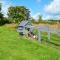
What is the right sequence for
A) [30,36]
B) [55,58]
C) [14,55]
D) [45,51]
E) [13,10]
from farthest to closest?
[13,10] < [30,36] < [45,51] < [14,55] < [55,58]

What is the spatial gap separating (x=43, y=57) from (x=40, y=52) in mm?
1172

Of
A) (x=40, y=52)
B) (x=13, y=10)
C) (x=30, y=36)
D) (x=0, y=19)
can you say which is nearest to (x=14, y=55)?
(x=40, y=52)

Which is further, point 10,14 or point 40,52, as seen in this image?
point 10,14

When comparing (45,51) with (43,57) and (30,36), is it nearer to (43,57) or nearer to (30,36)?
(43,57)

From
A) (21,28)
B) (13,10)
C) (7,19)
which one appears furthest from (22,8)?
(21,28)

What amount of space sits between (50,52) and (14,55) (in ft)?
5.94

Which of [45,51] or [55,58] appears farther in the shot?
[45,51]

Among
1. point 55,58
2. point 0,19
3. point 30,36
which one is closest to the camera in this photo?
point 55,58

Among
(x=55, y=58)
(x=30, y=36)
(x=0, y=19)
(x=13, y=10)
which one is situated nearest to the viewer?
(x=55, y=58)

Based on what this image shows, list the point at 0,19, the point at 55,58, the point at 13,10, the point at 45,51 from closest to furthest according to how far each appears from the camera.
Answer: the point at 55,58 → the point at 45,51 → the point at 0,19 → the point at 13,10

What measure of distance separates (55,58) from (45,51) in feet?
5.58

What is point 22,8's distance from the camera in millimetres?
68625

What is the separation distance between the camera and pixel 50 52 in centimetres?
1151

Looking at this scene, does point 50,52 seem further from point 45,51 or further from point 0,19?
point 0,19
